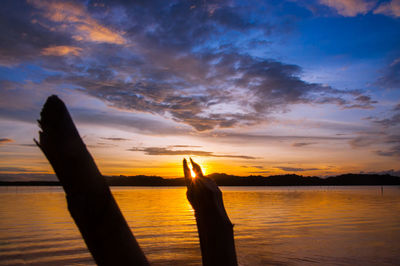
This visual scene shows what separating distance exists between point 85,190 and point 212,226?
691 mm

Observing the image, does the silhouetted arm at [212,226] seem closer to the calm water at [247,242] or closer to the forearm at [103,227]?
the forearm at [103,227]

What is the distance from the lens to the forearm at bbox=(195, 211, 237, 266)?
5.04 feet

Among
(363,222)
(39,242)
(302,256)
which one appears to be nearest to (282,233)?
(302,256)

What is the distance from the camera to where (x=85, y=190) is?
1169 millimetres

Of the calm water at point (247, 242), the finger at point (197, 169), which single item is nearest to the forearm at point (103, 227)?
the finger at point (197, 169)

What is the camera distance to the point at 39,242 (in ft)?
51.9

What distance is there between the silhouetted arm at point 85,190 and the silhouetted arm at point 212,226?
418 millimetres

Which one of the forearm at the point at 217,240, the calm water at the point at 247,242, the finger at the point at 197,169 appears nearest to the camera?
the forearm at the point at 217,240

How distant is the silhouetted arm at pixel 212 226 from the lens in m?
1.54

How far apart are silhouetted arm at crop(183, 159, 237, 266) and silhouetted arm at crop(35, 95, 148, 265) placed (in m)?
0.42

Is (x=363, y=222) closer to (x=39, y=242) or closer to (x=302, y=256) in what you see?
(x=302, y=256)

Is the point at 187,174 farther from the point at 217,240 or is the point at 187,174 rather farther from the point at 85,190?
the point at 85,190

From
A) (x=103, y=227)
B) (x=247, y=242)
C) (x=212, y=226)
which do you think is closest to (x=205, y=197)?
(x=212, y=226)

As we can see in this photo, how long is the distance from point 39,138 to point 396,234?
22957 mm
